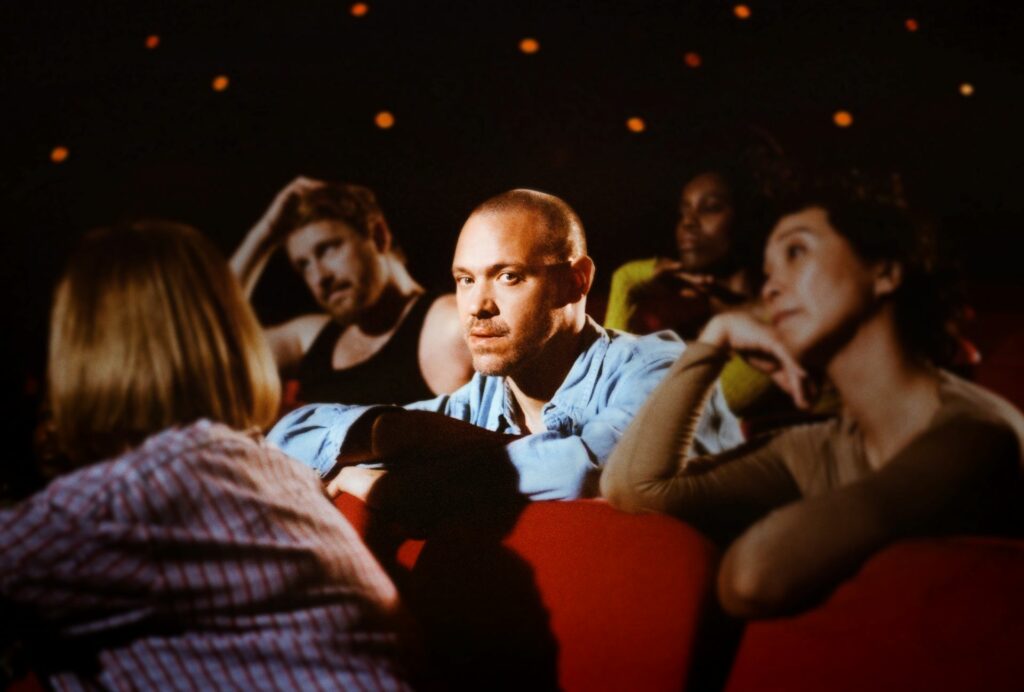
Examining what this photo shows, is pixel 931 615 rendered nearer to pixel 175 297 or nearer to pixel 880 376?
pixel 880 376

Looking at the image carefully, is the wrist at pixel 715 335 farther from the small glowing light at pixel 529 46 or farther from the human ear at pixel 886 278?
the small glowing light at pixel 529 46

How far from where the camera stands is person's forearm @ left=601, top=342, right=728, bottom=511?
1.43 metres

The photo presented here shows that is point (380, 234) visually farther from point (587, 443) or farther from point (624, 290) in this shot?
point (587, 443)

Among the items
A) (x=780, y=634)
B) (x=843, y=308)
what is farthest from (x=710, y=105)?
(x=780, y=634)

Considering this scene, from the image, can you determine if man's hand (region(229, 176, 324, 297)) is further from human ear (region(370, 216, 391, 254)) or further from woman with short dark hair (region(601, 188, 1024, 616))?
woman with short dark hair (region(601, 188, 1024, 616))

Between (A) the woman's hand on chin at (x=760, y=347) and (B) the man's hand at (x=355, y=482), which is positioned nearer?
(A) the woman's hand on chin at (x=760, y=347)

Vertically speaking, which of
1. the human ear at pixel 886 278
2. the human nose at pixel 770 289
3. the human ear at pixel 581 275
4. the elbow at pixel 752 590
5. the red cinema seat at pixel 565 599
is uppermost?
the human ear at pixel 886 278

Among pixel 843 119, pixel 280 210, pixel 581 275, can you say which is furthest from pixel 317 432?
pixel 843 119

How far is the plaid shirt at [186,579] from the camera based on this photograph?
970 mm

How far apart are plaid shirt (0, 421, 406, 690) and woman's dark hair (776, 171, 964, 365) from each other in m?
1.03

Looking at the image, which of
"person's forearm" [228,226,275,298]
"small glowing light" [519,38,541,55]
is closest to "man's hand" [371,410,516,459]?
"person's forearm" [228,226,275,298]

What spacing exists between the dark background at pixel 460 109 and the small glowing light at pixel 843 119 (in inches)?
0.9

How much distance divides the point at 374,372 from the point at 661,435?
787mm

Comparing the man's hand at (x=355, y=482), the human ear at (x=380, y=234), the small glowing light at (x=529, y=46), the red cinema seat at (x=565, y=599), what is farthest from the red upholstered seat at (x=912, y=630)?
the small glowing light at (x=529, y=46)
